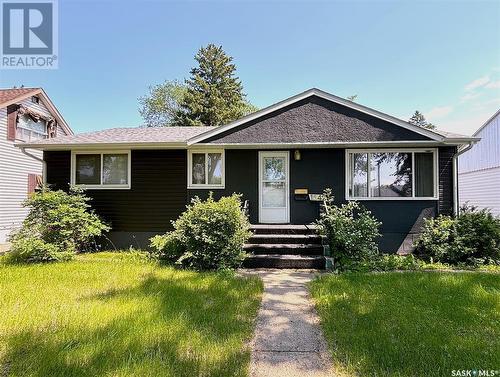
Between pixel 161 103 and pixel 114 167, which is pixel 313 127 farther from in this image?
pixel 161 103

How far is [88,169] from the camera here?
9234mm

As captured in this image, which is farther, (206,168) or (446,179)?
(206,168)

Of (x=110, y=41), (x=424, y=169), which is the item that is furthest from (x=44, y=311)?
(x=110, y=41)

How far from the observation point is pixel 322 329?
11.1ft

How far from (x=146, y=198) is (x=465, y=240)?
865 cm

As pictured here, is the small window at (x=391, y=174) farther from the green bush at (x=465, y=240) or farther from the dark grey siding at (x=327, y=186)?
the green bush at (x=465, y=240)

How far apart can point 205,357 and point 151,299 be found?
6.16ft

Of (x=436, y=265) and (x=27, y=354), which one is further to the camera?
(x=436, y=265)

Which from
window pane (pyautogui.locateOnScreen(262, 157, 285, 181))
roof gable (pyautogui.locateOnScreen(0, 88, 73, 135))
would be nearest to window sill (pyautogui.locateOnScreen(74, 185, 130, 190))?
window pane (pyautogui.locateOnScreen(262, 157, 285, 181))

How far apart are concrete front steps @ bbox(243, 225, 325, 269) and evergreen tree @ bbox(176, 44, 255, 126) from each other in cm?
2084

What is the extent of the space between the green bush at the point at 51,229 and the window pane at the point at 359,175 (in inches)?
287

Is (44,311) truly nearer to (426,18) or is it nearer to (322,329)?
(322,329)

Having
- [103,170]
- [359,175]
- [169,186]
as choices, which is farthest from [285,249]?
[103,170]

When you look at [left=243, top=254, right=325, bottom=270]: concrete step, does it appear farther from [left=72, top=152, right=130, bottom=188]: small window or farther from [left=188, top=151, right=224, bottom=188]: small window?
[left=72, top=152, right=130, bottom=188]: small window
